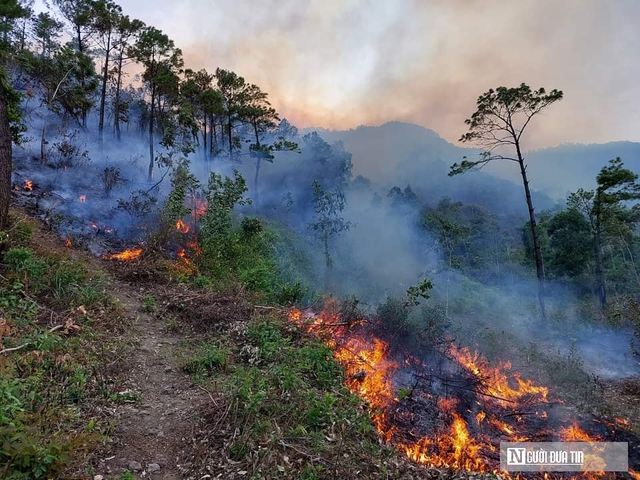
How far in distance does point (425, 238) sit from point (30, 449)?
2729 centimetres

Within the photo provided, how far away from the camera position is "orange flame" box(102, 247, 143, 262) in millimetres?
10914

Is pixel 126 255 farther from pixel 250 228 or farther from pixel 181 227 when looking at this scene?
pixel 250 228

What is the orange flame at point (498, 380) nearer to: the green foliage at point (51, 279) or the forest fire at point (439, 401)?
the forest fire at point (439, 401)

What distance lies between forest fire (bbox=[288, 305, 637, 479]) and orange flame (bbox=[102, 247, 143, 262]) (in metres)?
6.34

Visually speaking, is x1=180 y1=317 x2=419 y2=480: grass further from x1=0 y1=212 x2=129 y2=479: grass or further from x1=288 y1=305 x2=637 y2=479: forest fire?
x1=0 y1=212 x2=129 y2=479: grass

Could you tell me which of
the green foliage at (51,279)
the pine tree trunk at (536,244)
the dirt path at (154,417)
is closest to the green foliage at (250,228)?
the green foliage at (51,279)

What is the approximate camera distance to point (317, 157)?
1724 inches

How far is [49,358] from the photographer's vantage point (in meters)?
4.82

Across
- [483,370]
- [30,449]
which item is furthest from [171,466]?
[483,370]

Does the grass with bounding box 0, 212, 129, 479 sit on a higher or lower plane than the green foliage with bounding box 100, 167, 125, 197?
lower

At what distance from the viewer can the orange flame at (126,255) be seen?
10.9m

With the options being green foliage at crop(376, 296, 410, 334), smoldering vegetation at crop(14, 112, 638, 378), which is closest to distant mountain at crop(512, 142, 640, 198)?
smoldering vegetation at crop(14, 112, 638, 378)

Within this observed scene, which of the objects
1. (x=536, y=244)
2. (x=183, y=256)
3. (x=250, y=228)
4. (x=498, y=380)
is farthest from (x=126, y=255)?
(x=536, y=244)

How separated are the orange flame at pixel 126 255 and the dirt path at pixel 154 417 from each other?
494 centimetres
